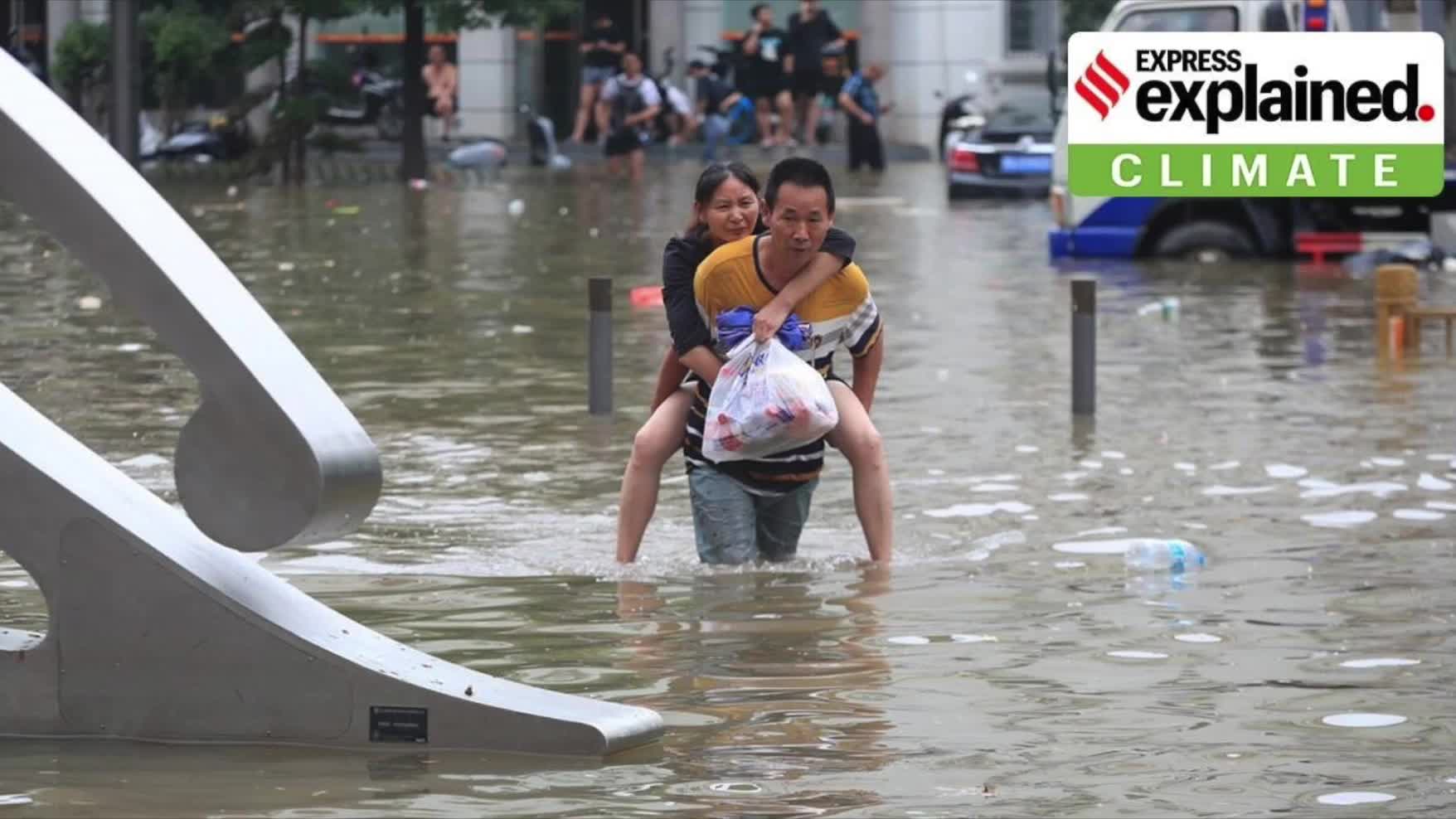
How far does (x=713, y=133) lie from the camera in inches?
1855

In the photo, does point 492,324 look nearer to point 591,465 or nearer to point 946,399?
point 946,399

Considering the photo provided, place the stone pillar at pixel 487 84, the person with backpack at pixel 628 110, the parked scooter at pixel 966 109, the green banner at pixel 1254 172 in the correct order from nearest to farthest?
1. the green banner at pixel 1254 172
2. the person with backpack at pixel 628 110
3. the parked scooter at pixel 966 109
4. the stone pillar at pixel 487 84

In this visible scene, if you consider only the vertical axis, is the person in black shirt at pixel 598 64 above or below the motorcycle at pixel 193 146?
above

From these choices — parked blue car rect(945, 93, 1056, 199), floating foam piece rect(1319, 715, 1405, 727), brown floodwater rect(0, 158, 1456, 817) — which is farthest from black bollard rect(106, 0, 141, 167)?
floating foam piece rect(1319, 715, 1405, 727)

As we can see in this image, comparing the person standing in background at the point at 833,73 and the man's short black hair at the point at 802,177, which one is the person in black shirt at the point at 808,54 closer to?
the person standing in background at the point at 833,73

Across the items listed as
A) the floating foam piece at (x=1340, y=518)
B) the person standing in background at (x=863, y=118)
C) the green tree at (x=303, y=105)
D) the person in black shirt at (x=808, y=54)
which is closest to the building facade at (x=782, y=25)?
the person in black shirt at (x=808, y=54)

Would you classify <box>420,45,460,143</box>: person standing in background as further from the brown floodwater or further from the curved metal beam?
the curved metal beam

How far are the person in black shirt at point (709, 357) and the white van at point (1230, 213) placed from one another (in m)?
14.8

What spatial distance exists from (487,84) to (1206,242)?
1276 inches

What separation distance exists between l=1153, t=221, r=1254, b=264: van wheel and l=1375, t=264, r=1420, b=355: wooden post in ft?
21.9

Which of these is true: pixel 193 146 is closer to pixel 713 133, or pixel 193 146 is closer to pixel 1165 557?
pixel 713 133

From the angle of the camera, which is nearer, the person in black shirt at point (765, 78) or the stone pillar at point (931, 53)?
the person in black shirt at point (765, 78)

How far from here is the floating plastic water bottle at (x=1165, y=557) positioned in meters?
10.0

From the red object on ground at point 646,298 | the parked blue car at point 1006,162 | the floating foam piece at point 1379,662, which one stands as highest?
the floating foam piece at point 1379,662
